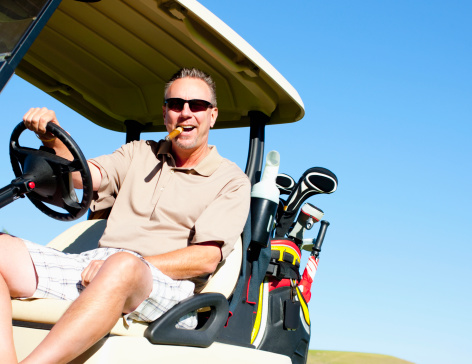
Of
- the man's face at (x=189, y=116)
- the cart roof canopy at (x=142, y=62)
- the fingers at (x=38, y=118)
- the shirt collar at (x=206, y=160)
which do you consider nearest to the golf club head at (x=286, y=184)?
the cart roof canopy at (x=142, y=62)

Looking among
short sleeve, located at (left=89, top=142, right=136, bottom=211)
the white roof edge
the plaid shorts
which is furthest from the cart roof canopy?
the plaid shorts

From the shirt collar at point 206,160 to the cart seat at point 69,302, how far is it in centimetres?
33

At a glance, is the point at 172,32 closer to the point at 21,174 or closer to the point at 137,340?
the point at 21,174

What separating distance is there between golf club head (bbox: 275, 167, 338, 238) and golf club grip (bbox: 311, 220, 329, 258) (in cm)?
23

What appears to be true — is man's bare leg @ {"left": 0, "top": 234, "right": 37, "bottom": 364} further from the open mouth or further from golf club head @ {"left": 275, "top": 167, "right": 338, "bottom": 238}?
golf club head @ {"left": 275, "top": 167, "right": 338, "bottom": 238}

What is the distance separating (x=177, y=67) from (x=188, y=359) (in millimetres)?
1305

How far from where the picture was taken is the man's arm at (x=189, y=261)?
7.66 ft

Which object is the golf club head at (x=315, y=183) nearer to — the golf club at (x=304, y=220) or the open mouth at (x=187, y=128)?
the golf club at (x=304, y=220)

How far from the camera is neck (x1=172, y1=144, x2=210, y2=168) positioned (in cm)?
276

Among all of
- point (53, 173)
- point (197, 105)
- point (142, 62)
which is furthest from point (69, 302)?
point (142, 62)

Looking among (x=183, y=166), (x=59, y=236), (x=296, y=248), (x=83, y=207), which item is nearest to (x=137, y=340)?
(x=83, y=207)

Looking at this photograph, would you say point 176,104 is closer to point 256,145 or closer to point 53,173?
point 256,145

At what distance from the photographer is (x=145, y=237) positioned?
2.51 meters

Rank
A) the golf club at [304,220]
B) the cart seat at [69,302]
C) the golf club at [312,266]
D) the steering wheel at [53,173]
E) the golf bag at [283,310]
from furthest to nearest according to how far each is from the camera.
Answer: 1. the golf club at [304,220]
2. the golf club at [312,266]
3. the golf bag at [283,310]
4. the steering wheel at [53,173]
5. the cart seat at [69,302]
